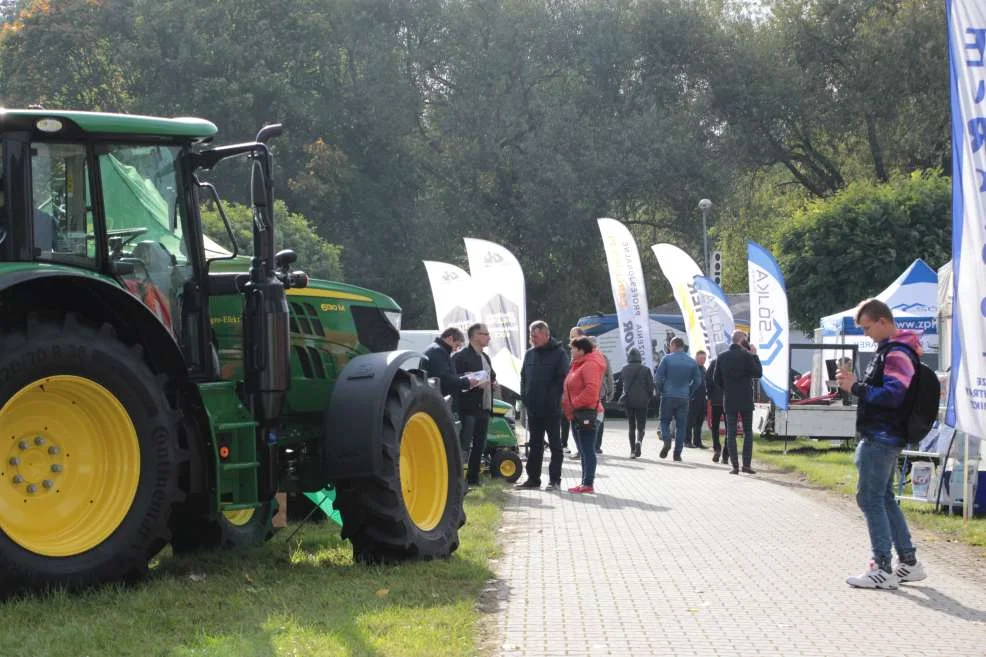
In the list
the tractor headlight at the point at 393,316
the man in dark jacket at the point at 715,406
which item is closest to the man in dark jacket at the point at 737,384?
the man in dark jacket at the point at 715,406

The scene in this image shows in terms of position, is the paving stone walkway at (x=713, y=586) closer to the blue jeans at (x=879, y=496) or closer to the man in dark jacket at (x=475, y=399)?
the blue jeans at (x=879, y=496)

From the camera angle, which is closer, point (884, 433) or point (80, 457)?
point (80, 457)

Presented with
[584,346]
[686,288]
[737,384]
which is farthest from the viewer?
[686,288]

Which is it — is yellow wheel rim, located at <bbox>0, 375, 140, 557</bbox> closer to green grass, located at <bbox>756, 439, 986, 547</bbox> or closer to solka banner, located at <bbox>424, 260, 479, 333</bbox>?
green grass, located at <bbox>756, 439, 986, 547</bbox>

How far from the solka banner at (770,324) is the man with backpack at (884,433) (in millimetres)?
13665

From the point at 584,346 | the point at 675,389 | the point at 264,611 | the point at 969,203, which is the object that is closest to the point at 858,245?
the point at 675,389

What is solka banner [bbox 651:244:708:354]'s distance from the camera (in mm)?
26547

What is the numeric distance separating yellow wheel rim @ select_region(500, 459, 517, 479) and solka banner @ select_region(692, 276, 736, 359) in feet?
30.9

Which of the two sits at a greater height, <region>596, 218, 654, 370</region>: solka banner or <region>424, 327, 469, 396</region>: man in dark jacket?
<region>596, 218, 654, 370</region>: solka banner

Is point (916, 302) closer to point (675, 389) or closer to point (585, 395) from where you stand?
point (675, 389)

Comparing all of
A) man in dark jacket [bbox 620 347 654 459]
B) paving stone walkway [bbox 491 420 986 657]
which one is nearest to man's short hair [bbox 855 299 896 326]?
paving stone walkway [bbox 491 420 986 657]

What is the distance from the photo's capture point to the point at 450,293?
87.0 ft

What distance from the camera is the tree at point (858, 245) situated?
39000 millimetres

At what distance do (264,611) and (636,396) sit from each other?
15233 mm
